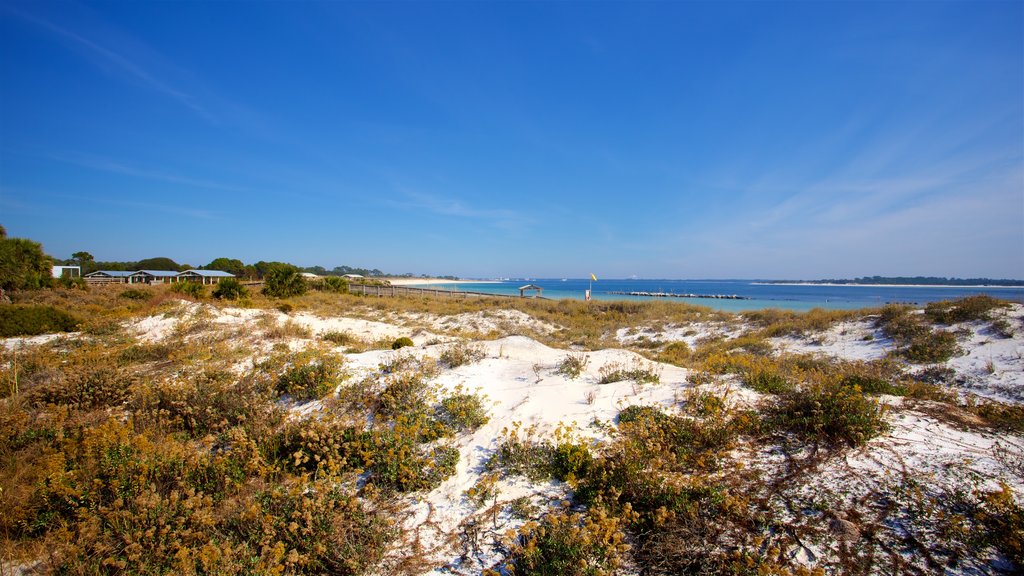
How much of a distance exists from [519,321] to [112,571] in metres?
20.6

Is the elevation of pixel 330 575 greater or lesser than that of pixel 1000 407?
lesser

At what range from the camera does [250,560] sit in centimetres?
287

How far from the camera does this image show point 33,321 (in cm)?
1126

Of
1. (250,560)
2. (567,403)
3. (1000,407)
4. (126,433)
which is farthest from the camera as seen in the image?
(567,403)

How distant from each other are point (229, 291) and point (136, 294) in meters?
4.67

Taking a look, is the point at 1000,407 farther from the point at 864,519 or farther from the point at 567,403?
the point at 567,403

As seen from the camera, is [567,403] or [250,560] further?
[567,403]

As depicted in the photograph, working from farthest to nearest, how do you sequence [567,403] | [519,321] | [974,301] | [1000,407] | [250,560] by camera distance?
[519,321]
[974,301]
[567,403]
[1000,407]
[250,560]

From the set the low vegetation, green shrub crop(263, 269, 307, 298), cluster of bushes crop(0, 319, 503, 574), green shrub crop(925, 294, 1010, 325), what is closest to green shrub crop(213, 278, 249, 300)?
green shrub crop(263, 269, 307, 298)

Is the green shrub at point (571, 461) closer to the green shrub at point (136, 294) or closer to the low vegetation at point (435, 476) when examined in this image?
the low vegetation at point (435, 476)

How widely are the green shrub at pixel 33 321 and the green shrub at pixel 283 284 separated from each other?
16393 millimetres

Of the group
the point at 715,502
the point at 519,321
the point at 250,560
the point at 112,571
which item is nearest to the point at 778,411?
the point at 715,502

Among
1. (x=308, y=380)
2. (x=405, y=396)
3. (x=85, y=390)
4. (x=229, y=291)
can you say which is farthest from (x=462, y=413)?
(x=229, y=291)

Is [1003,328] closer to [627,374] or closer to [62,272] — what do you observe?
[627,374]
